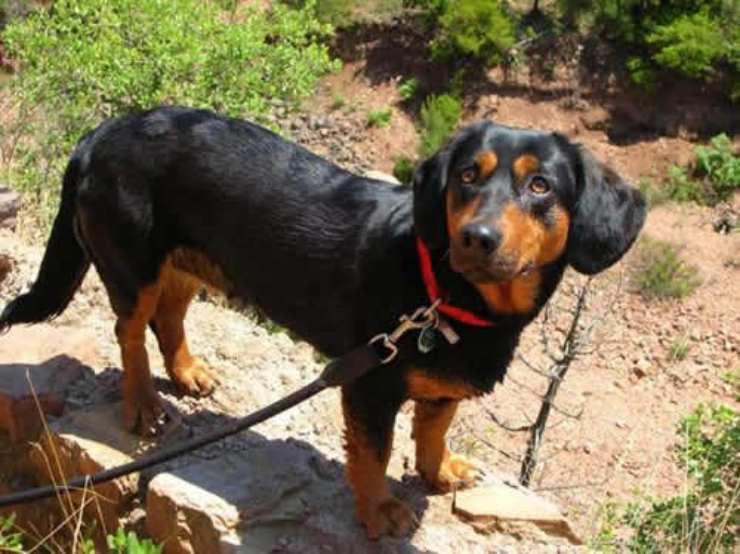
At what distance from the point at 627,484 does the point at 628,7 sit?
12392mm

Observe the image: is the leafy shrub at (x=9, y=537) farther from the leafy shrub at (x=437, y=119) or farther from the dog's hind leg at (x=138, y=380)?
the leafy shrub at (x=437, y=119)

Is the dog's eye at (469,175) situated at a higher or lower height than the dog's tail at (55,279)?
higher

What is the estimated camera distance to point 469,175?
10.3 feet

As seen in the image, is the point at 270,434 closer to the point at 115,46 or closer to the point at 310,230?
the point at 310,230

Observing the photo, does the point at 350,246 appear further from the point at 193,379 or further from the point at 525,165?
the point at 193,379

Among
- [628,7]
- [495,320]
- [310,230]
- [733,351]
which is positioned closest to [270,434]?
[310,230]

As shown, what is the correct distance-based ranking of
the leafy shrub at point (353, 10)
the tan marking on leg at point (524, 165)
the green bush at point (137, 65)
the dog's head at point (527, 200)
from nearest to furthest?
the dog's head at point (527, 200)
the tan marking on leg at point (524, 165)
the green bush at point (137, 65)
the leafy shrub at point (353, 10)

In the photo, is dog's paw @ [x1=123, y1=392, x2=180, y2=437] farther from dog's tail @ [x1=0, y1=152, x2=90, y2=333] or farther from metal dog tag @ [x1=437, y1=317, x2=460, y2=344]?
metal dog tag @ [x1=437, y1=317, x2=460, y2=344]

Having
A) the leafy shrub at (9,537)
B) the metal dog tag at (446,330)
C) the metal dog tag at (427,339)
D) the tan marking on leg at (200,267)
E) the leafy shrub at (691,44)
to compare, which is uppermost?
the leafy shrub at (691,44)

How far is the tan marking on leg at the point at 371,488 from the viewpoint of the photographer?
3.59m

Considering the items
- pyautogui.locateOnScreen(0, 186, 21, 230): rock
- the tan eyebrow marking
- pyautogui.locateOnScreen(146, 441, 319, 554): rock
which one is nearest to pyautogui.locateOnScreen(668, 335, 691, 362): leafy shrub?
pyautogui.locateOnScreen(0, 186, 21, 230): rock

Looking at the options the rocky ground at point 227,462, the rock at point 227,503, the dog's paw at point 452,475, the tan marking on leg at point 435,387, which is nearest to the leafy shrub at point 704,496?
the dog's paw at point 452,475

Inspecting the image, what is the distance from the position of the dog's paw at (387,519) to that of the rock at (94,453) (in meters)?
0.98

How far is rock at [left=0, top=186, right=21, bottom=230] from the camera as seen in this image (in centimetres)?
623
